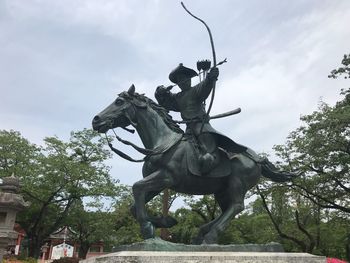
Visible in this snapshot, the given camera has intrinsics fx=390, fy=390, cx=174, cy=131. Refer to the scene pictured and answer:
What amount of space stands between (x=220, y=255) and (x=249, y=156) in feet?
6.63

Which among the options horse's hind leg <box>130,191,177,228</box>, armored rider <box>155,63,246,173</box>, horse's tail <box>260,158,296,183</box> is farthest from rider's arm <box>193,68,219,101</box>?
horse's hind leg <box>130,191,177,228</box>

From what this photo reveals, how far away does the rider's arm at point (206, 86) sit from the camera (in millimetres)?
6207

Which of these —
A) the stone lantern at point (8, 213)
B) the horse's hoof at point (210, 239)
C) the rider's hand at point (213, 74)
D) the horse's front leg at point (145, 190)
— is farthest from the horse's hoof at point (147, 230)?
the stone lantern at point (8, 213)

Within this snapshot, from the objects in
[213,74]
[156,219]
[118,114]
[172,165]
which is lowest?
[156,219]

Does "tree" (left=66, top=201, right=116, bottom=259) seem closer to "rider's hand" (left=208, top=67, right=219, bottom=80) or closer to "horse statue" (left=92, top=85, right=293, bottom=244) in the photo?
"horse statue" (left=92, top=85, right=293, bottom=244)

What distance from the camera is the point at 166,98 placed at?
6.88 m

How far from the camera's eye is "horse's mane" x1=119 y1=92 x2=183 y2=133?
6.32 meters

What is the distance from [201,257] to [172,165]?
1468 mm

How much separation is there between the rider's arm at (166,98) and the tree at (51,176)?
853 inches

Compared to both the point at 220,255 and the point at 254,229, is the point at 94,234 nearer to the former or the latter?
the point at 254,229

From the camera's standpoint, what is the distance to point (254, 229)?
1294 inches

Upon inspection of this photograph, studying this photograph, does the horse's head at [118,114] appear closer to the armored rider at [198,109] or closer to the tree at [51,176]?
the armored rider at [198,109]

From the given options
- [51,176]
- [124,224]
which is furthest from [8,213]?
[124,224]

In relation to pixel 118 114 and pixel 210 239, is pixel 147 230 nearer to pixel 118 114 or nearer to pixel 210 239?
pixel 210 239
